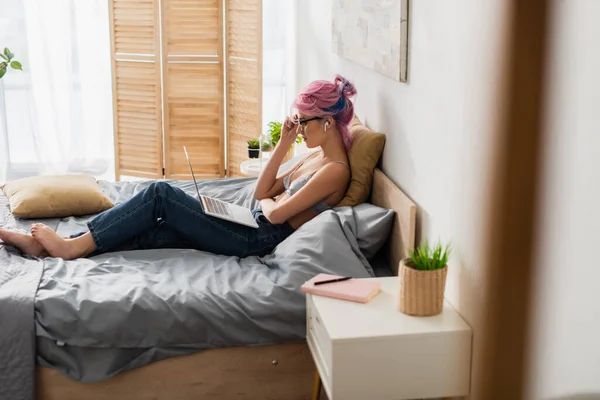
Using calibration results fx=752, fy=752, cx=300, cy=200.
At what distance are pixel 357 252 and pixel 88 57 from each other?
11.5 ft

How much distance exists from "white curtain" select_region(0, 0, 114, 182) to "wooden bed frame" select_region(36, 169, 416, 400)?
3.28 metres

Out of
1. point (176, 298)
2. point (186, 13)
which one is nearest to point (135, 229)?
point (176, 298)

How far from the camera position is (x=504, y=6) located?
17cm

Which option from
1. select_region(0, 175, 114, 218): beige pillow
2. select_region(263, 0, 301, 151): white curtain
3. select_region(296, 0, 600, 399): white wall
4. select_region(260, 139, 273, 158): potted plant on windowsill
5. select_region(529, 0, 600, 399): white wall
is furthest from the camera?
select_region(263, 0, 301, 151): white curtain

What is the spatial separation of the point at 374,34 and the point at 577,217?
1.46 meters

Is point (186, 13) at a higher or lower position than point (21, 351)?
higher

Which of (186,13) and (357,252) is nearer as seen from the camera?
(357,252)

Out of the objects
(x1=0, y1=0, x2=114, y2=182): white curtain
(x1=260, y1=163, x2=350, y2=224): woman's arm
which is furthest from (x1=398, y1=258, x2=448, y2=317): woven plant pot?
(x1=0, y1=0, x2=114, y2=182): white curtain

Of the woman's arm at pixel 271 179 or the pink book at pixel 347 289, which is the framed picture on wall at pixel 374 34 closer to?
the woman's arm at pixel 271 179

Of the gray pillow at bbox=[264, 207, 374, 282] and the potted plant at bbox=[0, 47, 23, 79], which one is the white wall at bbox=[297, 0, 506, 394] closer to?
the gray pillow at bbox=[264, 207, 374, 282]

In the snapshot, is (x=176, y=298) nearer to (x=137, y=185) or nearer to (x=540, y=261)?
(x=137, y=185)

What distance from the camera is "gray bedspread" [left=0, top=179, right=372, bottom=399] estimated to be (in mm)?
2014

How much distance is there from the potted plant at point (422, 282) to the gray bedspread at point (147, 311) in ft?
1.33

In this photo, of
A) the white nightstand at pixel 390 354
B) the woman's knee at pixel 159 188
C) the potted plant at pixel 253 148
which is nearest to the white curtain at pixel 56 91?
the potted plant at pixel 253 148
